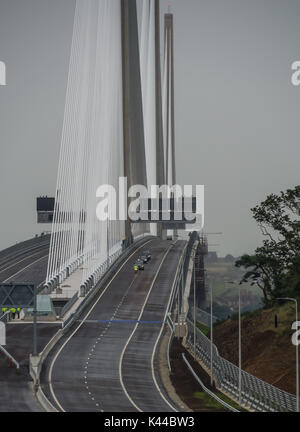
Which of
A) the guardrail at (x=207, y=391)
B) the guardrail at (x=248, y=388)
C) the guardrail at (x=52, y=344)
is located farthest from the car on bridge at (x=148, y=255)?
the guardrail at (x=207, y=391)

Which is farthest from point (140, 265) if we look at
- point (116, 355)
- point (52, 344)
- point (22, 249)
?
point (116, 355)

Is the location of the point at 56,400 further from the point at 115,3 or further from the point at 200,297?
the point at 200,297

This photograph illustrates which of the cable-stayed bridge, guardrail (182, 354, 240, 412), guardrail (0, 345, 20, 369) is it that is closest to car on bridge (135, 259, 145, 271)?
the cable-stayed bridge

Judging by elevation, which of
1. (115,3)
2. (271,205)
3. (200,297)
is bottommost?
(200,297)

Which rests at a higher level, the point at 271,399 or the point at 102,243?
the point at 102,243

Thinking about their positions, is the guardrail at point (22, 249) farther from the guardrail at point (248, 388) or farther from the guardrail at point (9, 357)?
the guardrail at point (248, 388)
